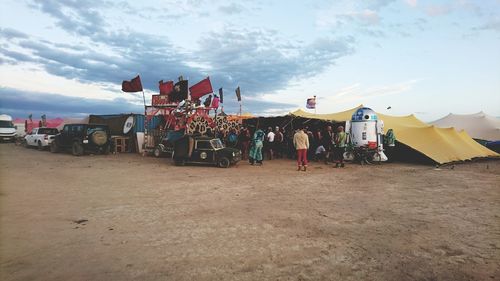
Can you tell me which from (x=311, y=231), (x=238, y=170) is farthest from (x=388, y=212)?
(x=238, y=170)

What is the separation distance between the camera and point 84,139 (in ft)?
61.0

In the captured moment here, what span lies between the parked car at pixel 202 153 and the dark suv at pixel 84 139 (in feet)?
21.7

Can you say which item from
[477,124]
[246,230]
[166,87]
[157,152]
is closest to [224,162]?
[157,152]

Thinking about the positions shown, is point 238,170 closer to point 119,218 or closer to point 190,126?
point 190,126

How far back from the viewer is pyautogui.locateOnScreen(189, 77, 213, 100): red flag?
18594 millimetres

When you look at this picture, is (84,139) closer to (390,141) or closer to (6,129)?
(6,129)

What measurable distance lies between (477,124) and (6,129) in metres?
45.3

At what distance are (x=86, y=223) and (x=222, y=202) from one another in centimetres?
298

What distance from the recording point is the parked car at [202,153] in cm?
1453

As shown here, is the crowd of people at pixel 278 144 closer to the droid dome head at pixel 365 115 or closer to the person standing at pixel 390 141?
the droid dome head at pixel 365 115

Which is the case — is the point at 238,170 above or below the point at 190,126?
below

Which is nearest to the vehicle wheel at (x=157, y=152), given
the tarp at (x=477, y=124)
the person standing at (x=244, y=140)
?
the person standing at (x=244, y=140)

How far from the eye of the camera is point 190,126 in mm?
18688

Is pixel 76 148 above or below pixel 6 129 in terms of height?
below
